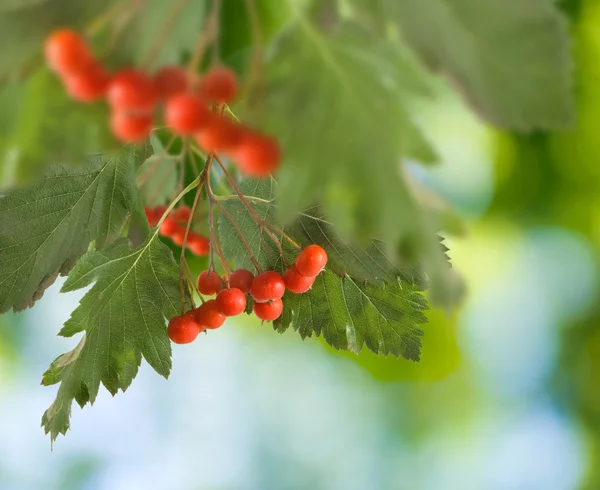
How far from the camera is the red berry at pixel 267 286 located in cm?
42

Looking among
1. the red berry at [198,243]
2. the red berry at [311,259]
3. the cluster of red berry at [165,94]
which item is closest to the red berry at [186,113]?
the cluster of red berry at [165,94]

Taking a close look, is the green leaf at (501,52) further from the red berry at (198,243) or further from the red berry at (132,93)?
the red berry at (198,243)

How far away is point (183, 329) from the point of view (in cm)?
44

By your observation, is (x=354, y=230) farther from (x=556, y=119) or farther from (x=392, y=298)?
(x=392, y=298)

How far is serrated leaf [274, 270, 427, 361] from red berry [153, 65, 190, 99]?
30 centimetres

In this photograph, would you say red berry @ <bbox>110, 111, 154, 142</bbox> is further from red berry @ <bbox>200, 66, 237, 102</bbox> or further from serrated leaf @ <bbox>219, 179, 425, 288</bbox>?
serrated leaf @ <bbox>219, 179, 425, 288</bbox>

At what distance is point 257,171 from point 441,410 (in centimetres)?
135

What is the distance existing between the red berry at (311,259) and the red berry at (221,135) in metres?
0.21

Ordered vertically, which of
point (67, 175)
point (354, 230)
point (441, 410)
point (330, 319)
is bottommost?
point (441, 410)

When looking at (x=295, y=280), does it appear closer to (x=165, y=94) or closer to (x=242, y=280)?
(x=242, y=280)

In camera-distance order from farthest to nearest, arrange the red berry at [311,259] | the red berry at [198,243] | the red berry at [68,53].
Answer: the red berry at [198,243]
the red berry at [311,259]
the red berry at [68,53]

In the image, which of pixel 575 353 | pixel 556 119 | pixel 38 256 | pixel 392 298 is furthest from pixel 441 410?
pixel 556 119

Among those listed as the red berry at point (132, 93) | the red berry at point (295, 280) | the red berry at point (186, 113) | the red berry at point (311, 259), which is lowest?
the red berry at point (295, 280)

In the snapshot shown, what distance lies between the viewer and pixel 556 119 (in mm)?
197
